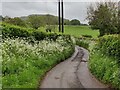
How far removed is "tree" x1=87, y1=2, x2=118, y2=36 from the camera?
37188 millimetres

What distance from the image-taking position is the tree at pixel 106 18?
3719 centimetres

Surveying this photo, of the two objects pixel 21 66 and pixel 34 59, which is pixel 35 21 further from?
pixel 21 66

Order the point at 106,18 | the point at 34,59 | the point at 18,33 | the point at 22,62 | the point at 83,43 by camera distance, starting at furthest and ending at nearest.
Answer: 1. the point at 83,43
2. the point at 106,18
3. the point at 18,33
4. the point at 34,59
5. the point at 22,62

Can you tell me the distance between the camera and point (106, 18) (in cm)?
3822

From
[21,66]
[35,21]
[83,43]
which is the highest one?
[35,21]

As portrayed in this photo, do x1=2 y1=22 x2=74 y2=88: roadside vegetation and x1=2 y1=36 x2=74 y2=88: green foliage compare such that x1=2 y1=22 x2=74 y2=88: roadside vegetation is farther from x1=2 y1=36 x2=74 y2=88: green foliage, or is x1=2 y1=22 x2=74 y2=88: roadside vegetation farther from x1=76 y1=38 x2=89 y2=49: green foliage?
x1=76 y1=38 x2=89 y2=49: green foliage

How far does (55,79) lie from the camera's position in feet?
45.6

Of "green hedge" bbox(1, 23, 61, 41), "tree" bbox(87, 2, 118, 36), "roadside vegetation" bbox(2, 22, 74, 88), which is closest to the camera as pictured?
"roadside vegetation" bbox(2, 22, 74, 88)

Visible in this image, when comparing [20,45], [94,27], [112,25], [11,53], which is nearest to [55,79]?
[11,53]

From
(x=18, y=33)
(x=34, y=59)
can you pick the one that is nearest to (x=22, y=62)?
(x=34, y=59)

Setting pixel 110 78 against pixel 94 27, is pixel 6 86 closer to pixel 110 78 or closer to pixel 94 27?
pixel 110 78

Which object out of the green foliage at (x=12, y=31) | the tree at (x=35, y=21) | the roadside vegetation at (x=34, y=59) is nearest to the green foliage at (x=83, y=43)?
the tree at (x=35, y=21)

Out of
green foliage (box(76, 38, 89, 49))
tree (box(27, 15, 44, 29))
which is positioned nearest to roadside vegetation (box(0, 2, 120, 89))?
green foliage (box(76, 38, 89, 49))

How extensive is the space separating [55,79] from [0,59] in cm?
313
